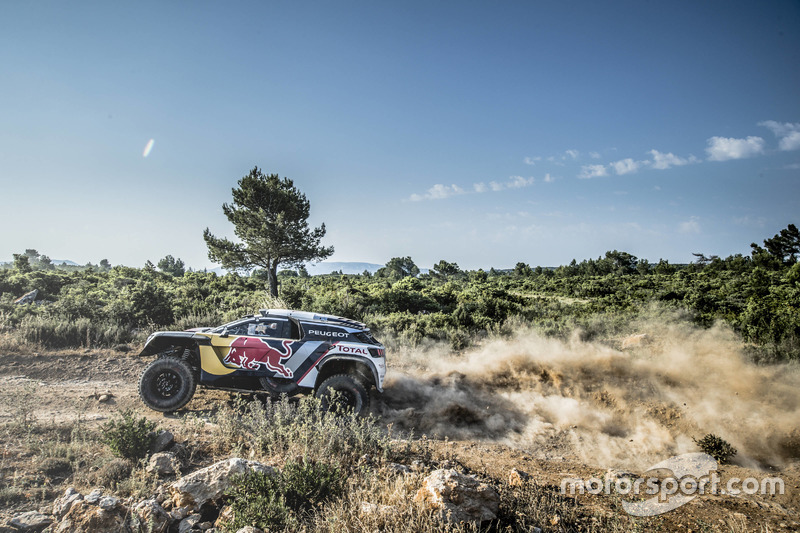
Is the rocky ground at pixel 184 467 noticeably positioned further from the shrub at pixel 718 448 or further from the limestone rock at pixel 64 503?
the shrub at pixel 718 448

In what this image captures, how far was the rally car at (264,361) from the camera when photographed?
6.70m

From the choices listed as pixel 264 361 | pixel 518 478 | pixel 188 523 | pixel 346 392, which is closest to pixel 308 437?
pixel 346 392

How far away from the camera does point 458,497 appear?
3596 mm

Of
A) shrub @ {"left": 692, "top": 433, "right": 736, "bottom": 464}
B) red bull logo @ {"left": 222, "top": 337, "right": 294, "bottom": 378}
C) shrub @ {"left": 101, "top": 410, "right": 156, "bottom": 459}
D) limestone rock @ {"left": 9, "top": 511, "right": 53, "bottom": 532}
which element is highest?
red bull logo @ {"left": 222, "top": 337, "right": 294, "bottom": 378}

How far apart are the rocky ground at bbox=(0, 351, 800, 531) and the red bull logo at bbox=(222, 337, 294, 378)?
1.09 m

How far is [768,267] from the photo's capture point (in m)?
31.4

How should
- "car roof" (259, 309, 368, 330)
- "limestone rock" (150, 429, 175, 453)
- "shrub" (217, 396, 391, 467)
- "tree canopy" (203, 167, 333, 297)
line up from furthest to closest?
1. "tree canopy" (203, 167, 333, 297)
2. "car roof" (259, 309, 368, 330)
3. "limestone rock" (150, 429, 175, 453)
4. "shrub" (217, 396, 391, 467)

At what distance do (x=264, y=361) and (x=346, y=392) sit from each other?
5.57ft

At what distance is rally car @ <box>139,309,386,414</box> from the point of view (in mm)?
6695

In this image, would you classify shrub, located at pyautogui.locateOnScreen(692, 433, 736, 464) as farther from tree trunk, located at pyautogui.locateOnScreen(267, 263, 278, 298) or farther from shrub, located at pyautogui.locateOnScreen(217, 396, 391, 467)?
tree trunk, located at pyautogui.locateOnScreen(267, 263, 278, 298)

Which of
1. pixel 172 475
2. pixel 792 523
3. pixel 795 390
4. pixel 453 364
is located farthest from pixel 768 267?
pixel 172 475

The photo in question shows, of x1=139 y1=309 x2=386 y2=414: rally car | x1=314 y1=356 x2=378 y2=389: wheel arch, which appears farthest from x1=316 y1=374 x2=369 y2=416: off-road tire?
x1=314 y1=356 x2=378 y2=389: wheel arch

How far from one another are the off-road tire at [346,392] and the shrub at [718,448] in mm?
5724

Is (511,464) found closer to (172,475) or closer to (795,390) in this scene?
(172,475)
